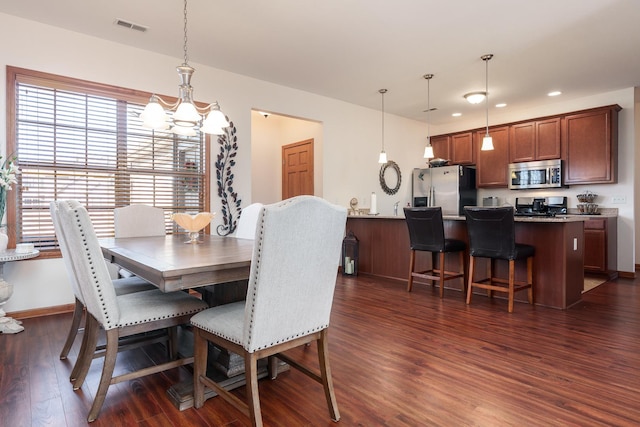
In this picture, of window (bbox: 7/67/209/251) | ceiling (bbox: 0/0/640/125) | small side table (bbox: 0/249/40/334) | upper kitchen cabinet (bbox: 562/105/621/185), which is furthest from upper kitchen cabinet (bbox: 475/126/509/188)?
small side table (bbox: 0/249/40/334)

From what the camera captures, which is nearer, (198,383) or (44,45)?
(198,383)

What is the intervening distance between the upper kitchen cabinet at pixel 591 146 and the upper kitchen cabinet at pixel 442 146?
1943 mm

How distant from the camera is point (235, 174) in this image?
4.53m

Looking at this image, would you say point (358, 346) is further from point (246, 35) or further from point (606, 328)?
point (246, 35)

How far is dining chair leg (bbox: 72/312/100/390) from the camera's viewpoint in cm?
188

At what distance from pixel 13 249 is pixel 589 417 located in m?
4.27

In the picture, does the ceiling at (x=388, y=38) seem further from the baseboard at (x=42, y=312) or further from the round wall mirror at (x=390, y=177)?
the baseboard at (x=42, y=312)

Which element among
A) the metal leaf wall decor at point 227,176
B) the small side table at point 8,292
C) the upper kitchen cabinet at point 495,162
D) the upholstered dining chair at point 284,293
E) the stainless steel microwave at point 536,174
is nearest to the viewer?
the upholstered dining chair at point 284,293

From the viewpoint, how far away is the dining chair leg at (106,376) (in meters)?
1.65

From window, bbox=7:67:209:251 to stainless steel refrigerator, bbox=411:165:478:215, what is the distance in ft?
14.0

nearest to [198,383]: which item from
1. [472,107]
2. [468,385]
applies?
[468,385]

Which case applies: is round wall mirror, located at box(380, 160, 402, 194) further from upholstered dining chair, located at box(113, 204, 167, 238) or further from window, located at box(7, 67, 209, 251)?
upholstered dining chair, located at box(113, 204, 167, 238)

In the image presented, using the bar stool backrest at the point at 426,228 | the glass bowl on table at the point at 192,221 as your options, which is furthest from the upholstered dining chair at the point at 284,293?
the bar stool backrest at the point at 426,228

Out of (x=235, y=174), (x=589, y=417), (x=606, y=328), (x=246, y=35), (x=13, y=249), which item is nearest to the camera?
(x=589, y=417)
